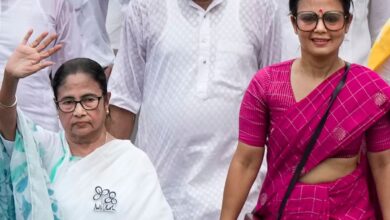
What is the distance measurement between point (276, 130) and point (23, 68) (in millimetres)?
1059

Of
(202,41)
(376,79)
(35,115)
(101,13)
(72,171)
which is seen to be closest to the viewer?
(376,79)

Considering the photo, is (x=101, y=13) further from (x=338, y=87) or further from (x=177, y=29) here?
(x=338, y=87)

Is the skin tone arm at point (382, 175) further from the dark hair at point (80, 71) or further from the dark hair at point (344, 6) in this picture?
the dark hair at point (80, 71)

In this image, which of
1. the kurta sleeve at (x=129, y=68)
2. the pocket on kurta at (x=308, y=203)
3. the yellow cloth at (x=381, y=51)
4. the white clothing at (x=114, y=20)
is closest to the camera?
the pocket on kurta at (x=308, y=203)

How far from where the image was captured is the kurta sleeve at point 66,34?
5844mm

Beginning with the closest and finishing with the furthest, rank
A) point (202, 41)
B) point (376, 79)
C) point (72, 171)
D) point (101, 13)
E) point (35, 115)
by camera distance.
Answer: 1. point (376, 79)
2. point (72, 171)
3. point (202, 41)
4. point (35, 115)
5. point (101, 13)

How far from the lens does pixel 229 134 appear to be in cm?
539

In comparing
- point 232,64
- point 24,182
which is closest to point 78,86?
point 24,182

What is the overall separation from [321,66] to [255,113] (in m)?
0.34

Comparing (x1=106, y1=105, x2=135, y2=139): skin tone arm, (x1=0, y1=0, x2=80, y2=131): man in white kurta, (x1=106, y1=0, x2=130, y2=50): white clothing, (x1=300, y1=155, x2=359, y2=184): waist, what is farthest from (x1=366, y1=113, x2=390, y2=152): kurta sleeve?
(x1=106, y1=0, x2=130, y2=50): white clothing

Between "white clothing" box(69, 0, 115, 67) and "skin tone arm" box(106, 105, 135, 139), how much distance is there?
53 cm

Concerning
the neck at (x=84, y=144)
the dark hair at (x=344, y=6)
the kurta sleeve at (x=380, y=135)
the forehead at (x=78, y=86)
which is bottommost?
the neck at (x=84, y=144)

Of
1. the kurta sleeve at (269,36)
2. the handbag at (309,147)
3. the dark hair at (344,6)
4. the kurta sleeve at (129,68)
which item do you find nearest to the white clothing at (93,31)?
the kurta sleeve at (129,68)

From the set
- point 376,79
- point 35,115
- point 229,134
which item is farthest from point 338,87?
point 35,115
